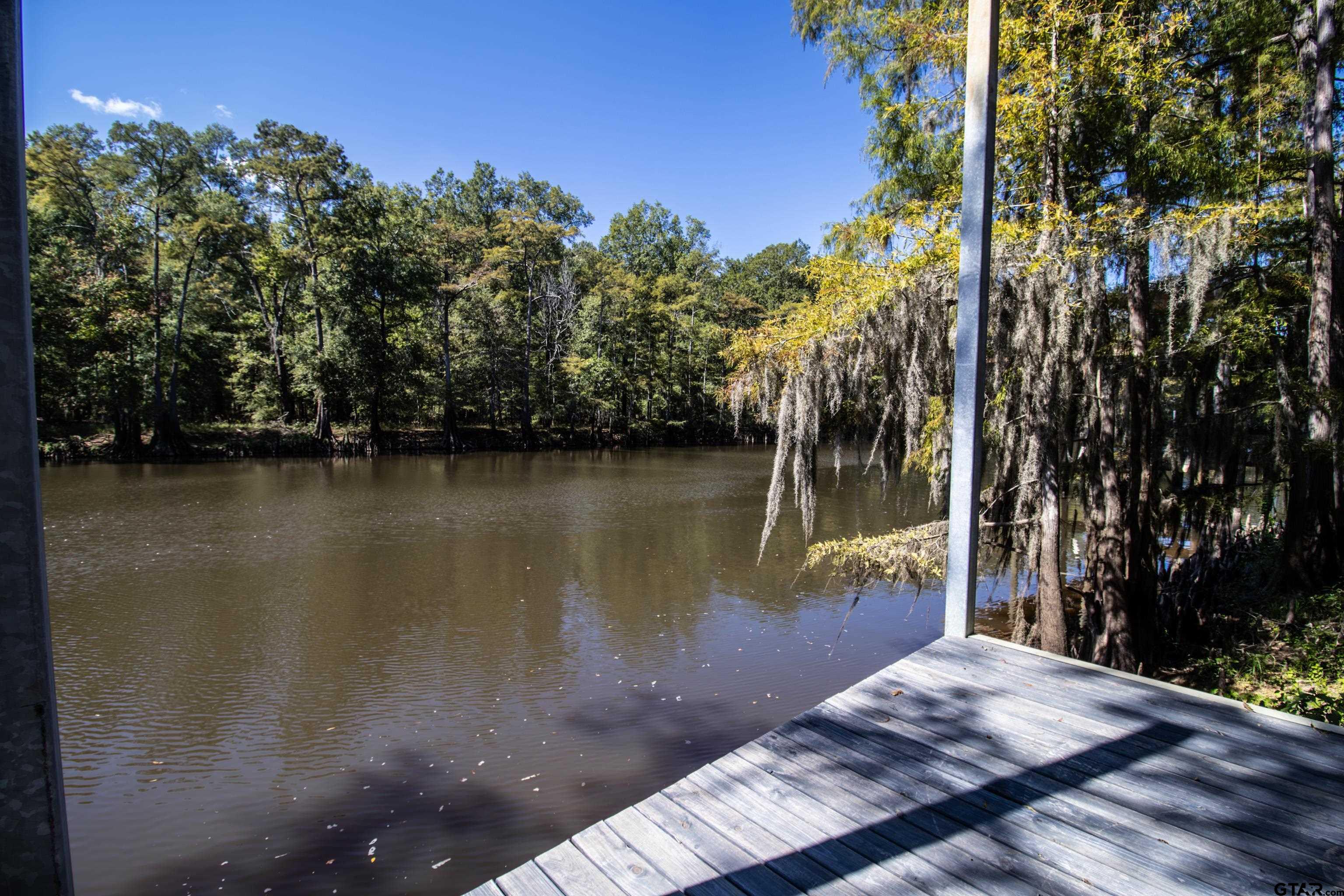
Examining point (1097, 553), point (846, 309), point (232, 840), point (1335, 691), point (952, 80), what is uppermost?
point (952, 80)

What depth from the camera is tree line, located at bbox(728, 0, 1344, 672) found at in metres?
4.45

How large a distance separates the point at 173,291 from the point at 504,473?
1440 centimetres

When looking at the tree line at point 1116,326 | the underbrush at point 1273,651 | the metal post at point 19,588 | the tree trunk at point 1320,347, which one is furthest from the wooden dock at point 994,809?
the tree trunk at point 1320,347

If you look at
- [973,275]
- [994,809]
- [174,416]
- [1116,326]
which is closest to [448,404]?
[174,416]

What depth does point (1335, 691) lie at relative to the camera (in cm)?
416

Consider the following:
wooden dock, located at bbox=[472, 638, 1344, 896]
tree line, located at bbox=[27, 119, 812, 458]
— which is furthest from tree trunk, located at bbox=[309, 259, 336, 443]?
wooden dock, located at bbox=[472, 638, 1344, 896]

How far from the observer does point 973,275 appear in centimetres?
262

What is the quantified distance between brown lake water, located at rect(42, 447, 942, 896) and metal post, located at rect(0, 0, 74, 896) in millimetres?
2888

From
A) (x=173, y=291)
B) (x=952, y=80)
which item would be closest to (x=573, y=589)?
(x=952, y=80)

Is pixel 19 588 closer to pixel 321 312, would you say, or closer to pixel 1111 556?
pixel 1111 556

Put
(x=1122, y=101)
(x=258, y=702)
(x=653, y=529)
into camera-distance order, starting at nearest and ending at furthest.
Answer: (x=1122, y=101) → (x=258, y=702) → (x=653, y=529)

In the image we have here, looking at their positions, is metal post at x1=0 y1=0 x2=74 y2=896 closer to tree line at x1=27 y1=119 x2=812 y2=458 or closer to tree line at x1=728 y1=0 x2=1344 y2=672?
tree line at x1=728 y1=0 x2=1344 y2=672

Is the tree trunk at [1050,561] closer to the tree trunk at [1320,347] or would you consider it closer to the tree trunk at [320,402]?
the tree trunk at [1320,347]

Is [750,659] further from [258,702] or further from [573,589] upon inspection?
[258,702]
